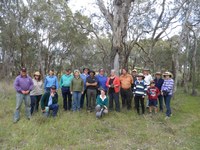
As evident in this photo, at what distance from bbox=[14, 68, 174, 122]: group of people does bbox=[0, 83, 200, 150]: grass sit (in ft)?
1.46

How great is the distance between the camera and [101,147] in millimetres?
6391

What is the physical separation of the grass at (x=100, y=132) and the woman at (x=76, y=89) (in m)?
0.44

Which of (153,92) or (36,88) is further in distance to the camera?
(153,92)

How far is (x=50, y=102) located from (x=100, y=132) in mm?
2289

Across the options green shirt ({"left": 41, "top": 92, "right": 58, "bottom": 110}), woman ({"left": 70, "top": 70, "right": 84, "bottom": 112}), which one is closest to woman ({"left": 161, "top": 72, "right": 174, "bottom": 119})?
woman ({"left": 70, "top": 70, "right": 84, "bottom": 112})

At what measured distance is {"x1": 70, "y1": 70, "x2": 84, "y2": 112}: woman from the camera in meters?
9.45

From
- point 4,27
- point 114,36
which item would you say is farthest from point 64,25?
point 114,36

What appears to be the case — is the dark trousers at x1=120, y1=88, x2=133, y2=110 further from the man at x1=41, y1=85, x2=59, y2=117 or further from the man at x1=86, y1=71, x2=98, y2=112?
the man at x1=41, y1=85, x2=59, y2=117

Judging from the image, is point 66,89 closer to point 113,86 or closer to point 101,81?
point 101,81

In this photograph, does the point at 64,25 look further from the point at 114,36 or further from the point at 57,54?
the point at 114,36

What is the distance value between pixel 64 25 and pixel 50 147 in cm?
2182

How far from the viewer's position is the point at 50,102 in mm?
8859

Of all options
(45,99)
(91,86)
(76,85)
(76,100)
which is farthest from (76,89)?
(45,99)

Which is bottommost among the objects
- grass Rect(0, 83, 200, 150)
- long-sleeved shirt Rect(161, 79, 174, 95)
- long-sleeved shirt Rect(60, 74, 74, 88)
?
grass Rect(0, 83, 200, 150)
